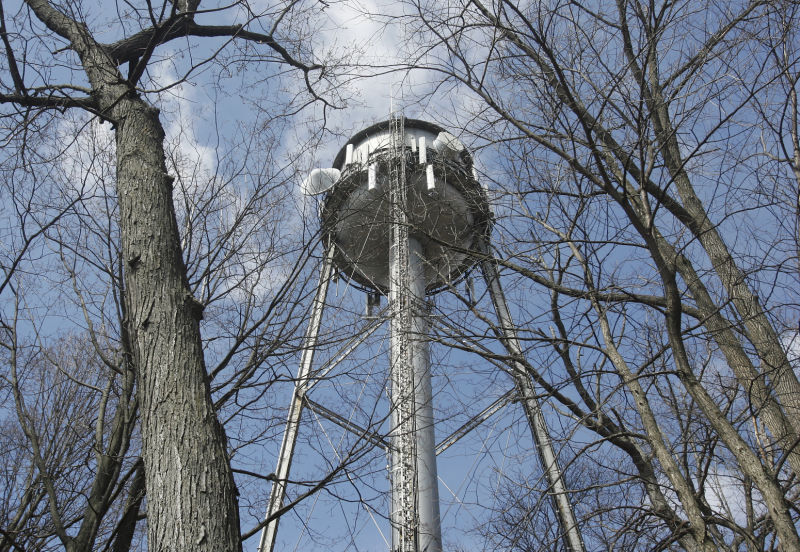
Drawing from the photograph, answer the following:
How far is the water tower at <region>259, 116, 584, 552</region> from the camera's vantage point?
16.8ft

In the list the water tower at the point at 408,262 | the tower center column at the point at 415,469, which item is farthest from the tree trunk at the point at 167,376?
the tower center column at the point at 415,469

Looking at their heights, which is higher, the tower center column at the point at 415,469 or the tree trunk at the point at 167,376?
the tower center column at the point at 415,469

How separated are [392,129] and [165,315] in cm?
781

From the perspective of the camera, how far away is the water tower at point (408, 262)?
5.12 metres

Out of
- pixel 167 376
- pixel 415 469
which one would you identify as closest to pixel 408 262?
pixel 415 469

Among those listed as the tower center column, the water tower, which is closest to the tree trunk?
the water tower

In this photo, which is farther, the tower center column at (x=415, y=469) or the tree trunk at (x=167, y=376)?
the tower center column at (x=415, y=469)

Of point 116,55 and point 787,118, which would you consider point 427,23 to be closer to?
point 116,55

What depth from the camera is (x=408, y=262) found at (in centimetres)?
897

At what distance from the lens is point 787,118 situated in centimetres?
389

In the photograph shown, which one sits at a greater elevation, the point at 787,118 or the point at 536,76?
the point at 536,76

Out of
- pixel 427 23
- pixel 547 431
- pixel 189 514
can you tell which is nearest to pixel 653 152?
pixel 427 23

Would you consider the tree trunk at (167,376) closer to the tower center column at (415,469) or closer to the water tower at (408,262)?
the water tower at (408,262)

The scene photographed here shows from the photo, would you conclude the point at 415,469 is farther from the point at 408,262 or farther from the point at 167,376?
the point at 167,376
